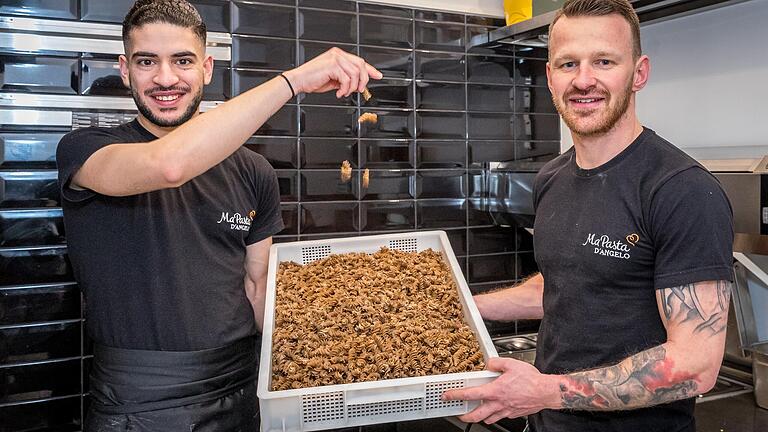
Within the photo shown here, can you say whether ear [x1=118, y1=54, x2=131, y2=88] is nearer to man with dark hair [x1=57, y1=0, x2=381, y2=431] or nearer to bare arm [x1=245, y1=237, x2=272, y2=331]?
man with dark hair [x1=57, y1=0, x2=381, y2=431]

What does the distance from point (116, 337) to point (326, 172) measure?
121 centimetres

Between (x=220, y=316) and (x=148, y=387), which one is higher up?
(x=220, y=316)

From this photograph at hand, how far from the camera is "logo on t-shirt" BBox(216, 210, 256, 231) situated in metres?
1.72

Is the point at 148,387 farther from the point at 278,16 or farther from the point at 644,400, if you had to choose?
the point at 278,16

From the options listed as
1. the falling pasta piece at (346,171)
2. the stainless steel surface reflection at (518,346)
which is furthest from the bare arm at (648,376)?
the falling pasta piece at (346,171)

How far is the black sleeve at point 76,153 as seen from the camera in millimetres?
1443

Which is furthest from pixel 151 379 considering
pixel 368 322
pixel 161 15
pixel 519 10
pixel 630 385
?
pixel 519 10

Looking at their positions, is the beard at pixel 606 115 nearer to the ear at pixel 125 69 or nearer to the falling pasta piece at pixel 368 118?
the ear at pixel 125 69

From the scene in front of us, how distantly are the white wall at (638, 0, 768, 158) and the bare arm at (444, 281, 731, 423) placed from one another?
921mm

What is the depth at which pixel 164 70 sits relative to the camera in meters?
1.55

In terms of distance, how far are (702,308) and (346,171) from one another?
5.39ft

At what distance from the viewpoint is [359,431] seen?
8.61ft

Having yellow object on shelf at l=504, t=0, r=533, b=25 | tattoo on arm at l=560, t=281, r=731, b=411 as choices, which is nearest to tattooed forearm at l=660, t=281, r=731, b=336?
tattoo on arm at l=560, t=281, r=731, b=411

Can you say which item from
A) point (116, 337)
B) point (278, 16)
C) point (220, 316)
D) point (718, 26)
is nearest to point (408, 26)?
point (278, 16)
